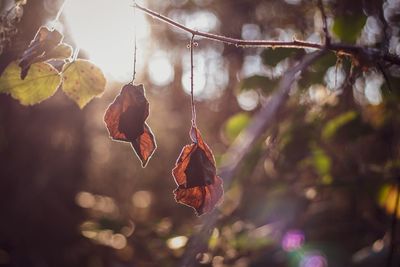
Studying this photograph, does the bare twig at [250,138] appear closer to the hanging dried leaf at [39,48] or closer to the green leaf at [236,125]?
the green leaf at [236,125]

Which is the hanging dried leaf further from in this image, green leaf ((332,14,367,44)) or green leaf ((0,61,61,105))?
green leaf ((332,14,367,44))

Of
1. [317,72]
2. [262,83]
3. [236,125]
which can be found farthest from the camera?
[236,125]

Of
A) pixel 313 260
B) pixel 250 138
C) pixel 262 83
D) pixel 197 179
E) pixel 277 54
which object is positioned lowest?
pixel 313 260

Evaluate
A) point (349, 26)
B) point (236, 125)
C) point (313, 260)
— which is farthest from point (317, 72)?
point (313, 260)

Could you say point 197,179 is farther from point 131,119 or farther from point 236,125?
point 236,125

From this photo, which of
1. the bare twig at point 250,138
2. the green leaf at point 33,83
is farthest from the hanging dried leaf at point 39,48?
the bare twig at point 250,138

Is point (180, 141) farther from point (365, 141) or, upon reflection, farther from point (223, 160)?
point (223, 160)
